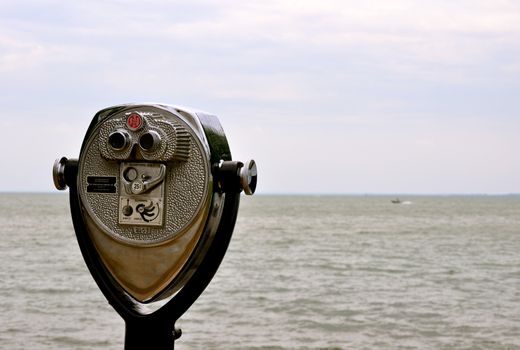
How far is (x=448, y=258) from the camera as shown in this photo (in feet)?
73.7

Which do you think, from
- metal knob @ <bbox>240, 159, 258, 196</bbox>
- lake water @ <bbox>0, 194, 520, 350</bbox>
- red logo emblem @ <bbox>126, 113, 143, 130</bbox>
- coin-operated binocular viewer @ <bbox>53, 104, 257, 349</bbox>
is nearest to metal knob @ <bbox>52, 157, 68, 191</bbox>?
coin-operated binocular viewer @ <bbox>53, 104, 257, 349</bbox>

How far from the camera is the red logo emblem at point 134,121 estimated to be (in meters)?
2.96

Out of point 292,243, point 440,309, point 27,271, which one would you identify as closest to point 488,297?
point 440,309

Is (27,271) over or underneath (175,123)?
underneath

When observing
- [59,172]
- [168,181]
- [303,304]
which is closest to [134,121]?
[168,181]

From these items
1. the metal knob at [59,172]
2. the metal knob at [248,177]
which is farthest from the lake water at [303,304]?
the metal knob at [248,177]

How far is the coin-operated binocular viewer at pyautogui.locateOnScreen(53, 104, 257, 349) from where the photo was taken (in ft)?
9.64

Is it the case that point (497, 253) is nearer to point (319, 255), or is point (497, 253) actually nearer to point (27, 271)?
point (319, 255)

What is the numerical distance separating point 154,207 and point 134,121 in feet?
0.94

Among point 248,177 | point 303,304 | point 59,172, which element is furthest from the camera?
point 303,304

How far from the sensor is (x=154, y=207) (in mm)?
2947

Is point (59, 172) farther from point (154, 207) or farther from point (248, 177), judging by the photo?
point (248, 177)

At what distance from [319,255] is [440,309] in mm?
10779

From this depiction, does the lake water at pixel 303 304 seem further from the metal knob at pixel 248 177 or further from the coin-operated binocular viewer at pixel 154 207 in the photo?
the metal knob at pixel 248 177
